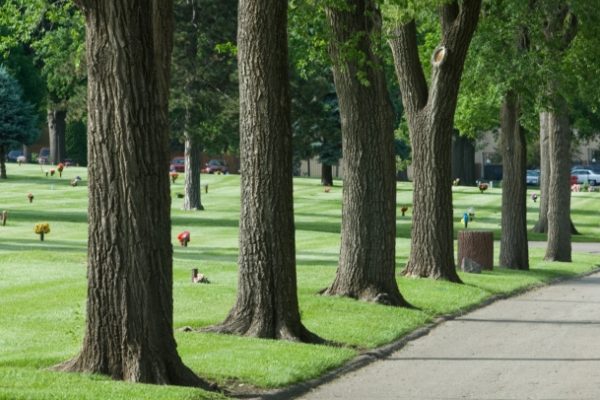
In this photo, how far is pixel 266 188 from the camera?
1539 centimetres

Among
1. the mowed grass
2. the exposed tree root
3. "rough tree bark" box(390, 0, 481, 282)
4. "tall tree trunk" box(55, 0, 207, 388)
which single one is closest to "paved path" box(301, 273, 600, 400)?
the mowed grass

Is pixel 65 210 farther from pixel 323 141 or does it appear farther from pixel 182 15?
pixel 323 141

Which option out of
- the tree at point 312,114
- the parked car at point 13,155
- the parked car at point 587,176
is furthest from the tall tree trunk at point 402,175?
the tree at point 312,114

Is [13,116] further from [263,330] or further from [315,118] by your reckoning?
[263,330]

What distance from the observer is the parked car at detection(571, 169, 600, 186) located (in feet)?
316

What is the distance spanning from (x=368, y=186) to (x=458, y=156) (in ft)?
208

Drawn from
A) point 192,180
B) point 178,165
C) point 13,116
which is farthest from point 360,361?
point 178,165

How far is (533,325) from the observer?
1906cm

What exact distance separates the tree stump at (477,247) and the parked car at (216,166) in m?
67.0

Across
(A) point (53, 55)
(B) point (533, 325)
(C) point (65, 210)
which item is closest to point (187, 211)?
(C) point (65, 210)

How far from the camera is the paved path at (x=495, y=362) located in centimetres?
1251

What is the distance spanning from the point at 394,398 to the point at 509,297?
12.3 m

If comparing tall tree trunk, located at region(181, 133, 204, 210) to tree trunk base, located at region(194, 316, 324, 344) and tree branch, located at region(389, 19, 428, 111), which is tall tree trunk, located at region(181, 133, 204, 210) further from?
tree trunk base, located at region(194, 316, 324, 344)

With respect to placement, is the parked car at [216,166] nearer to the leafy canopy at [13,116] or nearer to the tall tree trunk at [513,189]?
the leafy canopy at [13,116]
